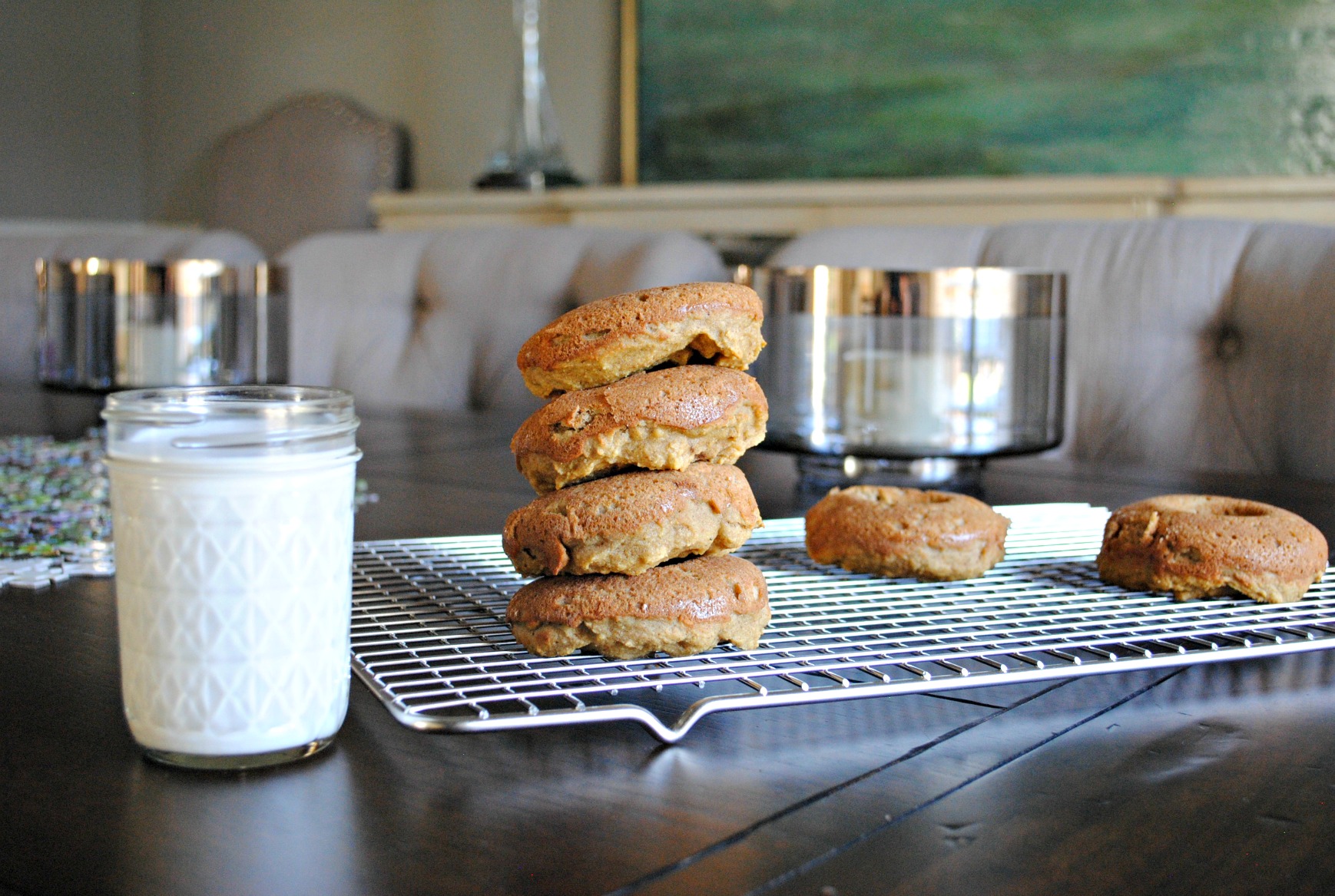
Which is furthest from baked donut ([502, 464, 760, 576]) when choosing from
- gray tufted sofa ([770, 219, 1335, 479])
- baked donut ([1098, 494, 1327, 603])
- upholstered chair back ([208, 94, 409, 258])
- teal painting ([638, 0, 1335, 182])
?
upholstered chair back ([208, 94, 409, 258])

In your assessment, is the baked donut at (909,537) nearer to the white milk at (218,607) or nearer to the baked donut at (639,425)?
the baked donut at (639,425)

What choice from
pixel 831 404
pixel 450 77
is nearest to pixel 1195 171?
pixel 831 404

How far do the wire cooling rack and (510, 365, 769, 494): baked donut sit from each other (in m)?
0.09

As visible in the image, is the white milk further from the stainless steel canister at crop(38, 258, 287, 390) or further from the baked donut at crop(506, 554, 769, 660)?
the stainless steel canister at crop(38, 258, 287, 390)

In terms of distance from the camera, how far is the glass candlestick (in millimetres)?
3656

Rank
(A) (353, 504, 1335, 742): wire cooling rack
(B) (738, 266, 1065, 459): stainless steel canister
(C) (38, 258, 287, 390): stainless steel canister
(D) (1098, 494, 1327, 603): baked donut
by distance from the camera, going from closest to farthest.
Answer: (A) (353, 504, 1335, 742): wire cooling rack, (D) (1098, 494, 1327, 603): baked donut, (B) (738, 266, 1065, 459): stainless steel canister, (C) (38, 258, 287, 390): stainless steel canister

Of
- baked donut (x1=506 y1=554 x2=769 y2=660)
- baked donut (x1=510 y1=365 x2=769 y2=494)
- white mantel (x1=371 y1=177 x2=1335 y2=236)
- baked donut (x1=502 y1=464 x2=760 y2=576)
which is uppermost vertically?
white mantel (x1=371 y1=177 x2=1335 y2=236)

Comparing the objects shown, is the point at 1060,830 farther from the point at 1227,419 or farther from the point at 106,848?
the point at 1227,419

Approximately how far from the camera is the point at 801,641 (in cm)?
60

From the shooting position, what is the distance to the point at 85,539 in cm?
86

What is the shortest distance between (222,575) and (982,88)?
9.45ft

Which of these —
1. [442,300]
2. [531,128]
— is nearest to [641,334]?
[442,300]

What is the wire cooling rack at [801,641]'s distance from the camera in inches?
19.9

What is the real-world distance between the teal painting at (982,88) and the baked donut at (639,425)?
2.45 m
